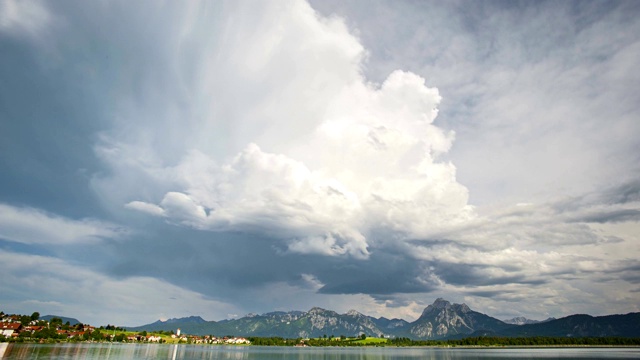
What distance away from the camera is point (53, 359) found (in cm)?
9000

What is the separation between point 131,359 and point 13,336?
467 feet

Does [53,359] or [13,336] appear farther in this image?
[13,336]

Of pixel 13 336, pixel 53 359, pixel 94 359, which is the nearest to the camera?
pixel 53 359

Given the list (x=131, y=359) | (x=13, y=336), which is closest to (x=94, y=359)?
(x=131, y=359)

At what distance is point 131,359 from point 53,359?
22356mm

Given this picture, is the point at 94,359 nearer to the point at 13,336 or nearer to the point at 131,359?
the point at 131,359

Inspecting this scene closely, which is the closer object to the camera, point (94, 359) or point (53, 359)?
point (53, 359)

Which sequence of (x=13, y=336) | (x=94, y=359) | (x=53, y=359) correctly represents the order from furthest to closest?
(x=13, y=336) < (x=94, y=359) < (x=53, y=359)

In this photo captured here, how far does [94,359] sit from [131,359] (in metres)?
9.80

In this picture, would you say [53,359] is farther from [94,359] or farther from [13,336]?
[13,336]

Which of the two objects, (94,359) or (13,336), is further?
(13,336)

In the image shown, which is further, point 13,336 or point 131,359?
point 13,336

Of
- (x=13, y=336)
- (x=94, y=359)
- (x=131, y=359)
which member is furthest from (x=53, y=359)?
(x=13, y=336)

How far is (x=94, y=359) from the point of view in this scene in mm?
101938
